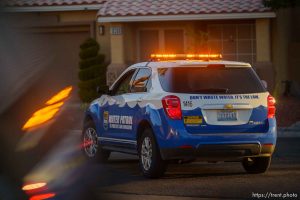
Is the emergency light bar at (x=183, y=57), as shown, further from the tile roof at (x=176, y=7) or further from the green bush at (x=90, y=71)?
the tile roof at (x=176, y=7)

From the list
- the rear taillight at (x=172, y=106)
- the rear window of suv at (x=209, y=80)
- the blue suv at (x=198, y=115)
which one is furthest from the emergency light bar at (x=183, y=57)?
the rear taillight at (x=172, y=106)

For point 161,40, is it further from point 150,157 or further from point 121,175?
point 150,157

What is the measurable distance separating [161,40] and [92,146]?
1268cm

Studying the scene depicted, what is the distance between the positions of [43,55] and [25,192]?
1043 millimetres

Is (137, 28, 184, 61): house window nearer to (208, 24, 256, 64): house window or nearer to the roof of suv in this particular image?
(208, 24, 256, 64): house window

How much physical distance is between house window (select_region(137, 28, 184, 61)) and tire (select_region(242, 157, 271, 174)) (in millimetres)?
14036

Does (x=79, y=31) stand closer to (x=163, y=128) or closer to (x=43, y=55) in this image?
(x=163, y=128)

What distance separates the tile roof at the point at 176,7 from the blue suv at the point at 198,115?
477 inches

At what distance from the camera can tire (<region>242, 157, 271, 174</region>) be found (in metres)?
11.4

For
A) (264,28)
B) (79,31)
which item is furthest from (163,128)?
(79,31)

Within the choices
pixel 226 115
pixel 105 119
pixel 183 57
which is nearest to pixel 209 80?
pixel 226 115

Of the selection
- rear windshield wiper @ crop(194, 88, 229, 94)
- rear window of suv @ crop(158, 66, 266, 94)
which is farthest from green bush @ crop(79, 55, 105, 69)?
rear windshield wiper @ crop(194, 88, 229, 94)

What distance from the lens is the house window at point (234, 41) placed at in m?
25.3

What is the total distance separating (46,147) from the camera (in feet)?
18.6
